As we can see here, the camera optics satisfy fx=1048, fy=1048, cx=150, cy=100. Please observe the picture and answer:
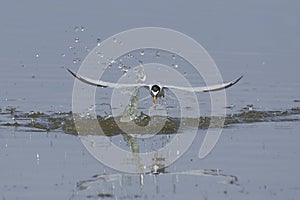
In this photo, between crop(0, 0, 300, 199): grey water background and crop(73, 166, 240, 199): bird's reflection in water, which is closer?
crop(73, 166, 240, 199): bird's reflection in water

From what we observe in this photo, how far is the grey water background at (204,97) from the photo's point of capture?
12.1 metres

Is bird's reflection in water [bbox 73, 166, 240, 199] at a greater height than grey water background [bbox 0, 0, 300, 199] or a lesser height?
lesser

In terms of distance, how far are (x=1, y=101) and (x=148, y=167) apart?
203 inches

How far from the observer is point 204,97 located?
18.8m

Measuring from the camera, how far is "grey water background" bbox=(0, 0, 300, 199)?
476 inches

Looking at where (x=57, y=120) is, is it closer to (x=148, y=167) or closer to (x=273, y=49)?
(x=148, y=167)

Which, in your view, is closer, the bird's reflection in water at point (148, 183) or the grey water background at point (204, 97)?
the bird's reflection in water at point (148, 183)

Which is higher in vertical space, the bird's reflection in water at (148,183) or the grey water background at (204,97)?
the grey water background at (204,97)

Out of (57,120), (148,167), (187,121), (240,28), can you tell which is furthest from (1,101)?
(240,28)

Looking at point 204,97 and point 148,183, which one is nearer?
point 148,183

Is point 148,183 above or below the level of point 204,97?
below

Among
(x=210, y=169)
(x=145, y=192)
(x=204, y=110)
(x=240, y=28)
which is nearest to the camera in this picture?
(x=145, y=192)

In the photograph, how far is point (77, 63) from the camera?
21.5m

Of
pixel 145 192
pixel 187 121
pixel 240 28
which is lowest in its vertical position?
pixel 145 192
